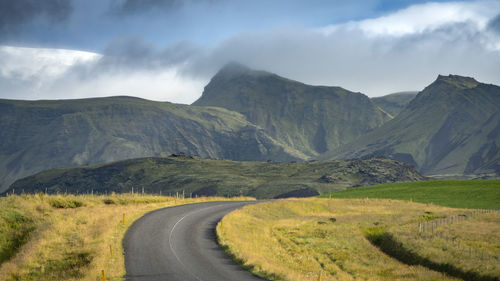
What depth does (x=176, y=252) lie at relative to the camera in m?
29.7

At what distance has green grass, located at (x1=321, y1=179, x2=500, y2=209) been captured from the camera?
67562 mm

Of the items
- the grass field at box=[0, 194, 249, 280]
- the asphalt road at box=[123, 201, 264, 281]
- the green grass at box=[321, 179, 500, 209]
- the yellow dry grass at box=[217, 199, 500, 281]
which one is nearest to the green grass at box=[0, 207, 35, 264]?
the grass field at box=[0, 194, 249, 280]

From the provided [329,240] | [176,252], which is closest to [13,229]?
[176,252]

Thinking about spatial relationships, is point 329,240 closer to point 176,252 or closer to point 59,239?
point 176,252

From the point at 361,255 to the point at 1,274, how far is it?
81.4 feet

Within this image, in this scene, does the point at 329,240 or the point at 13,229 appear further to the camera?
the point at 329,240

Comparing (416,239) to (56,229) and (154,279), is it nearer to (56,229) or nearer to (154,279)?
(154,279)

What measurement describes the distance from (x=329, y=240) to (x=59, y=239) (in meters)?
22.2

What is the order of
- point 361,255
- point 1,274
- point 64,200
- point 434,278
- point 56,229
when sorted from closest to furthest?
point 1,274 → point 434,278 → point 56,229 → point 361,255 → point 64,200

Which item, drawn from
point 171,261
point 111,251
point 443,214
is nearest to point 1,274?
point 111,251

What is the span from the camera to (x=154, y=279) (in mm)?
23484

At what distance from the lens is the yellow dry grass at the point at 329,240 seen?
97.6ft

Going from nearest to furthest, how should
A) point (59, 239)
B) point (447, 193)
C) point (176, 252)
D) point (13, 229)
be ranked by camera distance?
point (176, 252) → point (59, 239) → point (13, 229) → point (447, 193)

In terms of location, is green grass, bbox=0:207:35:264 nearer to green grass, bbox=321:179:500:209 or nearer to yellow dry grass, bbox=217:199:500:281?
yellow dry grass, bbox=217:199:500:281
